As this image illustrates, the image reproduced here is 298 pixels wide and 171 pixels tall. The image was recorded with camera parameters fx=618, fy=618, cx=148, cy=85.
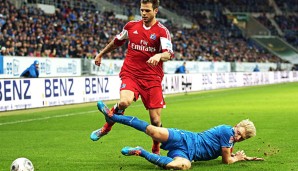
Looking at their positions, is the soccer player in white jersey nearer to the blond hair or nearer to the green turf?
the green turf

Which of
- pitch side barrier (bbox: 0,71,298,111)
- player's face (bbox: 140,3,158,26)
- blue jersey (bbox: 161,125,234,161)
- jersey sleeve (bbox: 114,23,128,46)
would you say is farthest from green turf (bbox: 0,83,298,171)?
player's face (bbox: 140,3,158,26)

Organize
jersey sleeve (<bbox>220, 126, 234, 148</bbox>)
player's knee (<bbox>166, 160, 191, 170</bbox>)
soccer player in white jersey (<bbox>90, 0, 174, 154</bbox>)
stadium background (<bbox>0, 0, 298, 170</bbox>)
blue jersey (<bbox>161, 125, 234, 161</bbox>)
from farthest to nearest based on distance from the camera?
stadium background (<bbox>0, 0, 298, 170</bbox>) < soccer player in white jersey (<bbox>90, 0, 174, 154</bbox>) < jersey sleeve (<bbox>220, 126, 234, 148</bbox>) < blue jersey (<bbox>161, 125, 234, 161</bbox>) < player's knee (<bbox>166, 160, 191, 170</bbox>)

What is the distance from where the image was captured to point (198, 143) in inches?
363

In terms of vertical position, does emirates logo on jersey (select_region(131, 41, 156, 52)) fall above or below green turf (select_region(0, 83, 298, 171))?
above

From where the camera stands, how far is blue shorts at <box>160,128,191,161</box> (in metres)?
9.01

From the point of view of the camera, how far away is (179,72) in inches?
1516

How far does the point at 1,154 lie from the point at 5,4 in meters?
22.9

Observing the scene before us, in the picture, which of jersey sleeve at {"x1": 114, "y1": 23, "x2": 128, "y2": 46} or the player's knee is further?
jersey sleeve at {"x1": 114, "y1": 23, "x2": 128, "y2": 46}

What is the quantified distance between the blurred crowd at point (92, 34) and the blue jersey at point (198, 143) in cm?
2007

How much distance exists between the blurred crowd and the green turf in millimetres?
7920

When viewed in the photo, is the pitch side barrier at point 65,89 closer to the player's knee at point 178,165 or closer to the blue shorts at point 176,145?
the blue shorts at point 176,145

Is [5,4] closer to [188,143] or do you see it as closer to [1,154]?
[1,154]

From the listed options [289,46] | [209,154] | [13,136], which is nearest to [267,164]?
[209,154]

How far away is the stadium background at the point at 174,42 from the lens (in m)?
13.2
